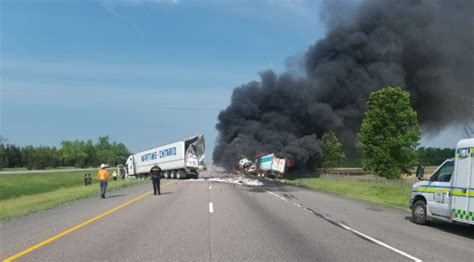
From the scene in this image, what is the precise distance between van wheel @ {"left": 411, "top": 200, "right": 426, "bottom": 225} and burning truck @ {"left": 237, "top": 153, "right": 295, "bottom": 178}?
3314 cm

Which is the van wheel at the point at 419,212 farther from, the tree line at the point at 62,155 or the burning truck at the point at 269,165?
the tree line at the point at 62,155

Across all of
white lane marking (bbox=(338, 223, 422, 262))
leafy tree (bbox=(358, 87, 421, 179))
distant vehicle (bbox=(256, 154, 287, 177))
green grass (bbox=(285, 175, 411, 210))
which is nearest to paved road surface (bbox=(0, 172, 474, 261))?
white lane marking (bbox=(338, 223, 422, 262))

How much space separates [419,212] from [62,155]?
140 m

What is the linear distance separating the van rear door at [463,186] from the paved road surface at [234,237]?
571mm

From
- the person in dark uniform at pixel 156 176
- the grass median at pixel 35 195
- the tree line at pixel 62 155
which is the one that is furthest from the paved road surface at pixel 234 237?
the tree line at pixel 62 155

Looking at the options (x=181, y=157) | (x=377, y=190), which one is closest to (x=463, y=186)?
(x=377, y=190)

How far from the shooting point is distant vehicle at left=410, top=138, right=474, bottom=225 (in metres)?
12.3

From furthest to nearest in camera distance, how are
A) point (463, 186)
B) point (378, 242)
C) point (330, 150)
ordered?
point (330, 150) < point (463, 186) < point (378, 242)

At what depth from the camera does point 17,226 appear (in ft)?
42.5

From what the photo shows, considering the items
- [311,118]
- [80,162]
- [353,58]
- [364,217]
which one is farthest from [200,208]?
[80,162]

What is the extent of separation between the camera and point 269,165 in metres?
48.3

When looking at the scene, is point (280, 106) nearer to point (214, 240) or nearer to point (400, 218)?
point (400, 218)

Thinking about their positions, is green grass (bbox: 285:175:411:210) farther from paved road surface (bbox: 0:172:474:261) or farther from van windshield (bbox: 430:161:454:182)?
van windshield (bbox: 430:161:454:182)

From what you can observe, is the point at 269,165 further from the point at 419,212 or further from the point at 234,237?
the point at 234,237
